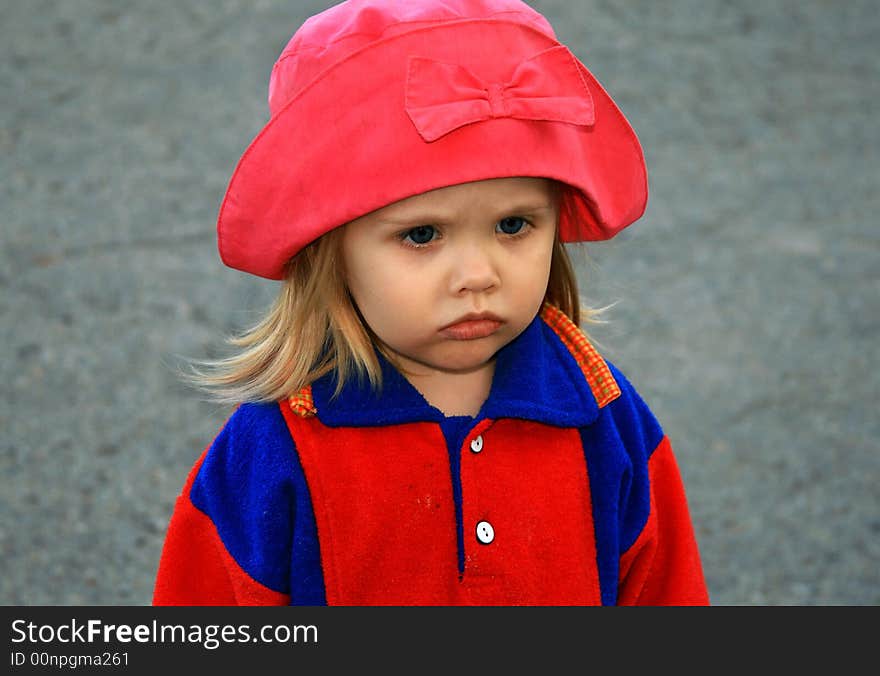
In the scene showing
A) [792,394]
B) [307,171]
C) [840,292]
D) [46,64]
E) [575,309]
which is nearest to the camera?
[307,171]

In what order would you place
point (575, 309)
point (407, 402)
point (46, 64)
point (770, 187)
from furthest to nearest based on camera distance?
point (46, 64), point (770, 187), point (575, 309), point (407, 402)

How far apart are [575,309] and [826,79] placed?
3809 mm

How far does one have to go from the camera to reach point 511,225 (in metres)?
1.72

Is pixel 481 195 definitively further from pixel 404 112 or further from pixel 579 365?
pixel 579 365

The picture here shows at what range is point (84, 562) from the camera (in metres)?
3.19

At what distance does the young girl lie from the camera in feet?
5.33

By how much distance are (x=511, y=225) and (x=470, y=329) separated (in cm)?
16

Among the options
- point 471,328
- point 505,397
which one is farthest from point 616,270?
point 471,328

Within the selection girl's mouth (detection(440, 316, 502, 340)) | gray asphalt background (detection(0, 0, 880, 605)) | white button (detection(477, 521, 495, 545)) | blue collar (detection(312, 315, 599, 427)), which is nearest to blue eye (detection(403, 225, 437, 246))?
girl's mouth (detection(440, 316, 502, 340))

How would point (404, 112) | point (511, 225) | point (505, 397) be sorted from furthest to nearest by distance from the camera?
point (505, 397) < point (511, 225) < point (404, 112)

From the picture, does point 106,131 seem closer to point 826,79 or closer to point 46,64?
point 46,64

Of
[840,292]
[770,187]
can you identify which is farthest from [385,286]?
[770,187]

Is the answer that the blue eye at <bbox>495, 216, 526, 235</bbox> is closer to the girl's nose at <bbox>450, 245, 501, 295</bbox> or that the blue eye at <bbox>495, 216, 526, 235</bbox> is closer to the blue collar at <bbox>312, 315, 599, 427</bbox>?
the girl's nose at <bbox>450, 245, 501, 295</bbox>

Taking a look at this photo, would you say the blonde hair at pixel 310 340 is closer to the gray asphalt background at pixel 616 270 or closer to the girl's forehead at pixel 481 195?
the girl's forehead at pixel 481 195
